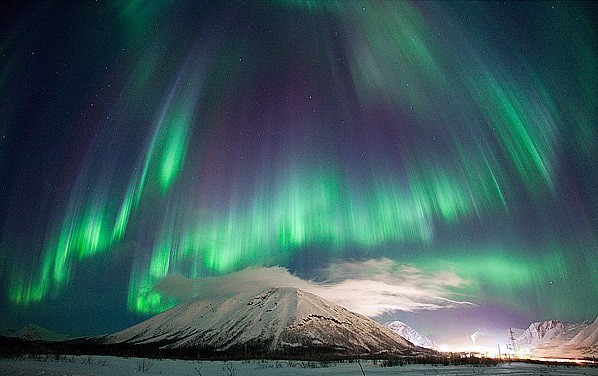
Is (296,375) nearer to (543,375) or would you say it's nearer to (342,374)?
(342,374)

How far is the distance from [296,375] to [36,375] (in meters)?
23.9

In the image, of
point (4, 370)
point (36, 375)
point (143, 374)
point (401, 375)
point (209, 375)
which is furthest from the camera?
point (209, 375)

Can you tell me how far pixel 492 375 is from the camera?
119 ft

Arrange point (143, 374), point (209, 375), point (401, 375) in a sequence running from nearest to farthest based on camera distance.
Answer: point (143, 374) < point (401, 375) < point (209, 375)

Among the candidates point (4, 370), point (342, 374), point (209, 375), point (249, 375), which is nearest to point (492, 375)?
point (342, 374)

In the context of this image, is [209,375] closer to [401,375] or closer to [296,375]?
[296,375]

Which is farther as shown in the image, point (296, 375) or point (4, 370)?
point (296, 375)

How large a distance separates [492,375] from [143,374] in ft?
100

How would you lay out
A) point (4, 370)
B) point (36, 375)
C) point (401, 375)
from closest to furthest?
point (36, 375) → point (4, 370) → point (401, 375)

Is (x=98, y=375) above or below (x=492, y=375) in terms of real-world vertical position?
above

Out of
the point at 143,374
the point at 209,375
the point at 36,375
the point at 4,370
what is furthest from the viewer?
Result: the point at 209,375

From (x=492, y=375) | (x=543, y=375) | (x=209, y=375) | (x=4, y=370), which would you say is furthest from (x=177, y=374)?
(x=543, y=375)

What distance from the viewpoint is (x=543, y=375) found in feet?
118

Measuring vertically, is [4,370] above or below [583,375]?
above
